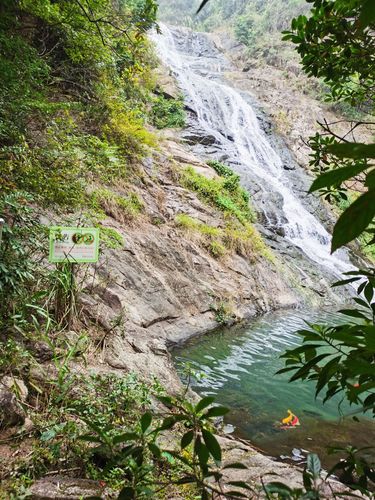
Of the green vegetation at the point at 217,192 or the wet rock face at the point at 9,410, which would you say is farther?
the green vegetation at the point at 217,192

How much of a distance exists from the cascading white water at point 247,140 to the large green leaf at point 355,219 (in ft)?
39.0

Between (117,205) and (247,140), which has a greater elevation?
(247,140)

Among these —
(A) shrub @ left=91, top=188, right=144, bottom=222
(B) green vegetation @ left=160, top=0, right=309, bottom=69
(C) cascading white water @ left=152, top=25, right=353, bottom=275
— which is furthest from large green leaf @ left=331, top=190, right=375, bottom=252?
(B) green vegetation @ left=160, top=0, right=309, bottom=69

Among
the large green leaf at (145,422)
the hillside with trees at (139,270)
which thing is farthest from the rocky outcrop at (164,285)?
the large green leaf at (145,422)

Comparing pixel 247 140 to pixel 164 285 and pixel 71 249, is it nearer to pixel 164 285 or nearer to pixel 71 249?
pixel 164 285

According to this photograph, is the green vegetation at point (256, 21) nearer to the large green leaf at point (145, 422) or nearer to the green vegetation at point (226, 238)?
the green vegetation at point (226, 238)

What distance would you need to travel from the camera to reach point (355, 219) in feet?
1.56

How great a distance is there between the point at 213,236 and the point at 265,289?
1.98m

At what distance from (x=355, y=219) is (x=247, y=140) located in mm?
17670

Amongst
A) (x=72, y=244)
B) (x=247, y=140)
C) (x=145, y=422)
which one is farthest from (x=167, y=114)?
(x=145, y=422)

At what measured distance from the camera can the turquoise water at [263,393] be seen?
153 inches

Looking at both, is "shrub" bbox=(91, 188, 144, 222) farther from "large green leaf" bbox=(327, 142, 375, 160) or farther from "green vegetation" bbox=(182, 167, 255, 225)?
"large green leaf" bbox=(327, 142, 375, 160)

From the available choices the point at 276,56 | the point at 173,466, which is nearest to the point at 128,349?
the point at 173,466

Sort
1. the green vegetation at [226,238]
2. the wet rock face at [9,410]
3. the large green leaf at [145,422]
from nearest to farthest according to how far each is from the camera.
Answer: the large green leaf at [145,422] < the wet rock face at [9,410] < the green vegetation at [226,238]
